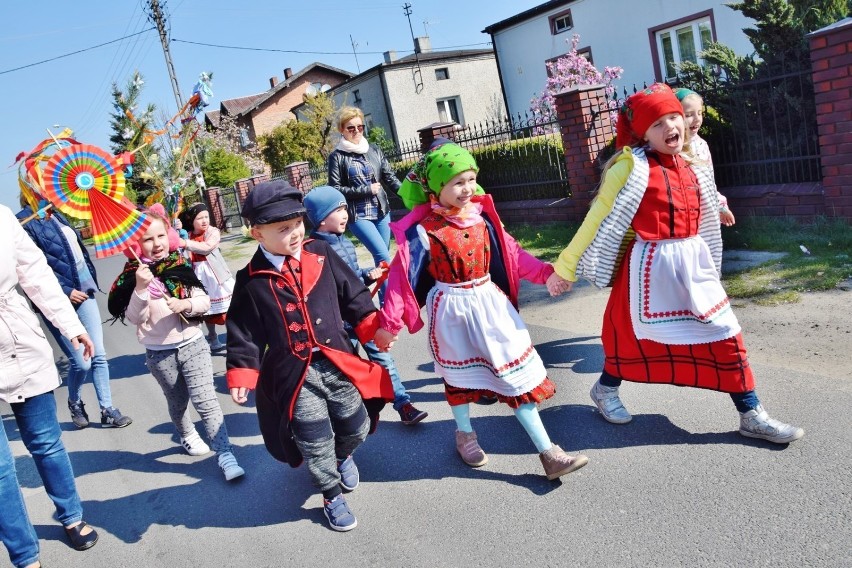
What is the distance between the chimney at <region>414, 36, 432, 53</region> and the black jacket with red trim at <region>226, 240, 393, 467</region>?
1408 inches

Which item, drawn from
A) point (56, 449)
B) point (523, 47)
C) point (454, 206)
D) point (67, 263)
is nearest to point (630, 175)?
point (454, 206)

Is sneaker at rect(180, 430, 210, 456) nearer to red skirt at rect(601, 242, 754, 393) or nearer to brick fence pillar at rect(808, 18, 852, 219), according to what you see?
red skirt at rect(601, 242, 754, 393)

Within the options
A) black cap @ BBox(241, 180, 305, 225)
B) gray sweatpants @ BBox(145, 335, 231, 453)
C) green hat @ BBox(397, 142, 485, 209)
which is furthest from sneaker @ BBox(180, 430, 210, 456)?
green hat @ BBox(397, 142, 485, 209)

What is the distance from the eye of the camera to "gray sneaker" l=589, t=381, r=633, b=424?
12.5ft

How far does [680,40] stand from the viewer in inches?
750

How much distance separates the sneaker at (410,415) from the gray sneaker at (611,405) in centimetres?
109

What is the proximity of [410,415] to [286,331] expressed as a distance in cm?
132

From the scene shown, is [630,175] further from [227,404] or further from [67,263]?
[67,263]

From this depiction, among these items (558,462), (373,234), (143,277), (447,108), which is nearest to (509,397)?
(558,462)

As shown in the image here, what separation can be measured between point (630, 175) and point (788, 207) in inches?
172

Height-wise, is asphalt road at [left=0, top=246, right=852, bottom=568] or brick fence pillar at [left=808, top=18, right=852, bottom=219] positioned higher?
brick fence pillar at [left=808, top=18, right=852, bottom=219]

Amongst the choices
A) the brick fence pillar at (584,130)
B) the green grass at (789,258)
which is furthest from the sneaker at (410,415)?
the brick fence pillar at (584,130)

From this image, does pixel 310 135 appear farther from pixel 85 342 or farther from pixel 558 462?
pixel 558 462

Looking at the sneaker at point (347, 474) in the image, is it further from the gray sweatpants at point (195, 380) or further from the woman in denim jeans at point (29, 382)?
the woman in denim jeans at point (29, 382)
